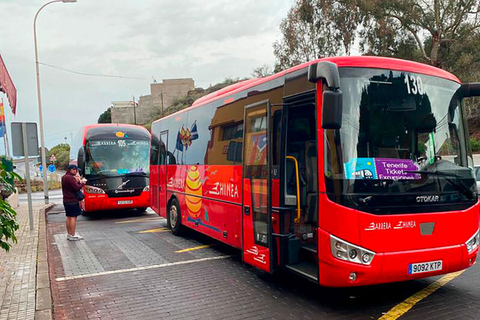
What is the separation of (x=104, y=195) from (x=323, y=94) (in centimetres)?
1132

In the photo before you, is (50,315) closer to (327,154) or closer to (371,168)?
(327,154)

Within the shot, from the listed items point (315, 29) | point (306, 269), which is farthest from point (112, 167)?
point (315, 29)

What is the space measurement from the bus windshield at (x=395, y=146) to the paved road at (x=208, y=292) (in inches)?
53.1

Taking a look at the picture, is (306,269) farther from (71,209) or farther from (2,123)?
(2,123)

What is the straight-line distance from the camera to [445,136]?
512 centimetres

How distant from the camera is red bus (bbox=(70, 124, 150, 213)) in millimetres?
14102

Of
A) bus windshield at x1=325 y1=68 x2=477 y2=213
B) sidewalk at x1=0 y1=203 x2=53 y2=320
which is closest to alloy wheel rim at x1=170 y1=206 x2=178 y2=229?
sidewalk at x1=0 y1=203 x2=53 y2=320

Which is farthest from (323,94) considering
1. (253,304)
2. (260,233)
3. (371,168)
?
(253,304)

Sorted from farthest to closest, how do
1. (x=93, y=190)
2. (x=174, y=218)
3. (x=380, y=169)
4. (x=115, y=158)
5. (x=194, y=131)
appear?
(x=115, y=158) → (x=93, y=190) → (x=174, y=218) → (x=194, y=131) → (x=380, y=169)

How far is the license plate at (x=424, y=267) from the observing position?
184 inches

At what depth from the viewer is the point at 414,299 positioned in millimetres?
5281

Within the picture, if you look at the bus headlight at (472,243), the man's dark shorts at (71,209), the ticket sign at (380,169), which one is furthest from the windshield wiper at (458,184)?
the man's dark shorts at (71,209)

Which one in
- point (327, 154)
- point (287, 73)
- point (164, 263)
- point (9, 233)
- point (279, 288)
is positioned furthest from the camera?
point (164, 263)

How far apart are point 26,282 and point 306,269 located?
4377 millimetres
